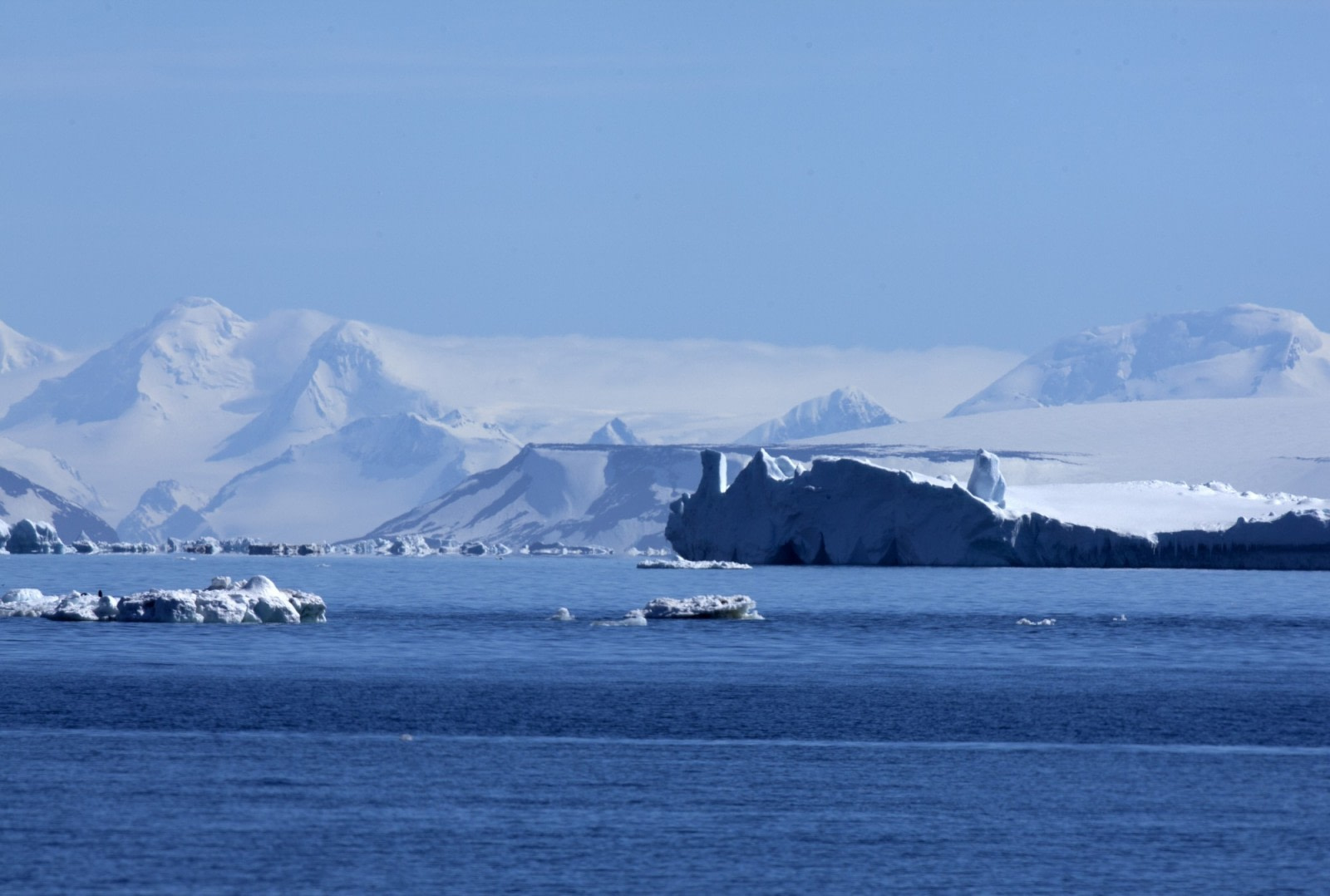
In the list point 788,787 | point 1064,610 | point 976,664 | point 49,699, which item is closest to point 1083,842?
point 788,787

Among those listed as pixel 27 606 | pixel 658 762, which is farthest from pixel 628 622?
pixel 658 762

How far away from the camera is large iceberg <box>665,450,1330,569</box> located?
8906cm

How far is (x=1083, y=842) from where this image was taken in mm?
18906

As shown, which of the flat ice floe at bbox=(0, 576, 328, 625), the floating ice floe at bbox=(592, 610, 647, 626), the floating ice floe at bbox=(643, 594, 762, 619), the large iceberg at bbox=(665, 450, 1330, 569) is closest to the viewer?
the flat ice floe at bbox=(0, 576, 328, 625)

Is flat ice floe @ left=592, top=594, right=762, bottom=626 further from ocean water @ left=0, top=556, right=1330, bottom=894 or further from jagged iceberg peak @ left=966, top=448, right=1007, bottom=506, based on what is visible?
jagged iceberg peak @ left=966, top=448, right=1007, bottom=506

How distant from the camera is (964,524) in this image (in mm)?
89375

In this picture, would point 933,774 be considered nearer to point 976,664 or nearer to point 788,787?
point 788,787

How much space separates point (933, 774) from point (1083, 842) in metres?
5.00

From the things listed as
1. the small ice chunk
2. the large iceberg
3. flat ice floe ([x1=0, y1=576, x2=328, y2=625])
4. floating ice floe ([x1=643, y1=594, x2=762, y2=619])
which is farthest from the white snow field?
flat ice floe ([x1=0, y1=576, x2=328, y2=625])

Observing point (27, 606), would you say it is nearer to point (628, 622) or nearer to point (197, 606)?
point (197, 606)

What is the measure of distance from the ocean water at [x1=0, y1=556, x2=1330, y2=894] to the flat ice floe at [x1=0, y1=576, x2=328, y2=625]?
745 mm

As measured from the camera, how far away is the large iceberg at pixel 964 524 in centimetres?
8906

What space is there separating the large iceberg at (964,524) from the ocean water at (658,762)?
3655 centimetres

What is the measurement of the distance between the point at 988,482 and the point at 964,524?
15.8 feet
